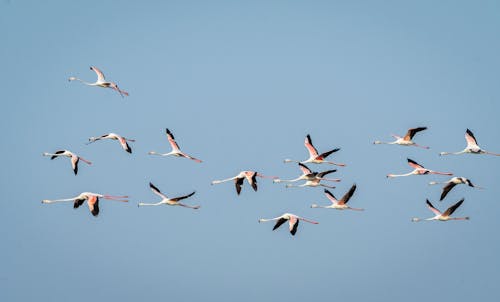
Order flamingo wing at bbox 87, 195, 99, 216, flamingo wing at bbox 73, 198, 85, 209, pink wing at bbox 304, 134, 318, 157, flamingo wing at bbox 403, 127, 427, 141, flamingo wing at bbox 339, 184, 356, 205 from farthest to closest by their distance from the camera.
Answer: pink wing at bbox 304, 134, 318, 157
flamingo wing at bbox 403, 127, 427, 141
flamingo wing at bbox 339, 184, 356, 205
flamingo wing at bbox 73, 198, 85, 209
flamingo wing at bbox 87, 195, 99, 216

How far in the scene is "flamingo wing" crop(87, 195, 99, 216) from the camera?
32.2 m

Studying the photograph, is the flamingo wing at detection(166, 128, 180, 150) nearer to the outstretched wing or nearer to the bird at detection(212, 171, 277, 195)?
the bird at detection(212, 171, 277, 195)

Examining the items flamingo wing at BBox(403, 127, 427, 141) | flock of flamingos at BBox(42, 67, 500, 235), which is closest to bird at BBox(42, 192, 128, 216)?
flock of flamingos at BBox(42, 67, 500, 235)

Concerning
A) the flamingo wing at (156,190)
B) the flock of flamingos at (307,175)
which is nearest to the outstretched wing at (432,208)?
the flock of flamingos at (307,175)

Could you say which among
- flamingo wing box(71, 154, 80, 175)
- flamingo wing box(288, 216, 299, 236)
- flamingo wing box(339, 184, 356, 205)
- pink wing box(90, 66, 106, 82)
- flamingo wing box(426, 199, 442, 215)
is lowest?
flamingo wing box(288, 216, 299, 236)

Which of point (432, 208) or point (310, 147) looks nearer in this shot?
point (432, 208)

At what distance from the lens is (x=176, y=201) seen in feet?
121

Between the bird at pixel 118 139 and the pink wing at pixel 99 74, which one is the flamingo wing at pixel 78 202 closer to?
the bird at pixel 118 139

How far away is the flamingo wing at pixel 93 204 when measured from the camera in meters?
32.2

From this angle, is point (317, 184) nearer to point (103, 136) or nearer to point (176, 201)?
point (176, 201)

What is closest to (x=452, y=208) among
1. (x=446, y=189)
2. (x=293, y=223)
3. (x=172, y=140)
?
(x=446, y=189)

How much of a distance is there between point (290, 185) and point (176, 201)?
5496mm

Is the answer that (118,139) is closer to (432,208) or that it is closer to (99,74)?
(99,74)

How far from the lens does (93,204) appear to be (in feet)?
107
